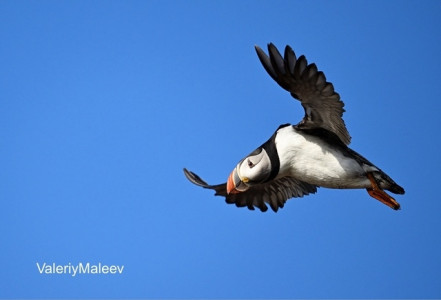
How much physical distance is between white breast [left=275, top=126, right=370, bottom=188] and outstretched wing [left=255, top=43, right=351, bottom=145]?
0.13m

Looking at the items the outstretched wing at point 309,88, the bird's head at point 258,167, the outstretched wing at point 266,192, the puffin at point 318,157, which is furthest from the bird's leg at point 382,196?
the outstretched wing at point 266,192

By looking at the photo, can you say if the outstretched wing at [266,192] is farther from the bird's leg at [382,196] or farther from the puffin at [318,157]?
the bird's leg at [382,196]

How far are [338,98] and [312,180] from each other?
804 mm

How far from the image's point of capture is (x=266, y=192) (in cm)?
668

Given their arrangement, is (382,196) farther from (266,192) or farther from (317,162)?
(266,192)

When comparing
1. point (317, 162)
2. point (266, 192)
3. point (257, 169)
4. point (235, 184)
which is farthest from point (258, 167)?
point (266, 192)

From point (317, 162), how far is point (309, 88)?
722 mm

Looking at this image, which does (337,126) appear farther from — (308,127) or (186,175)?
(186,175)

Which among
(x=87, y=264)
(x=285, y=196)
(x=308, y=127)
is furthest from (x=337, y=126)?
(x=87, y=264)

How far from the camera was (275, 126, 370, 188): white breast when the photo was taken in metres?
5.54

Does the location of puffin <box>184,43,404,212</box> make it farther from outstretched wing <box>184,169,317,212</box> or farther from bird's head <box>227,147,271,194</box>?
outstretched wing <box>184,169,317,212</box>

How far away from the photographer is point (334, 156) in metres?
5.57

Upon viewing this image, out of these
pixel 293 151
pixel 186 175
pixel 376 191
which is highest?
pixel 186 175

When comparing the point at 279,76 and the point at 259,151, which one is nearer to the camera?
the point at 279,76
